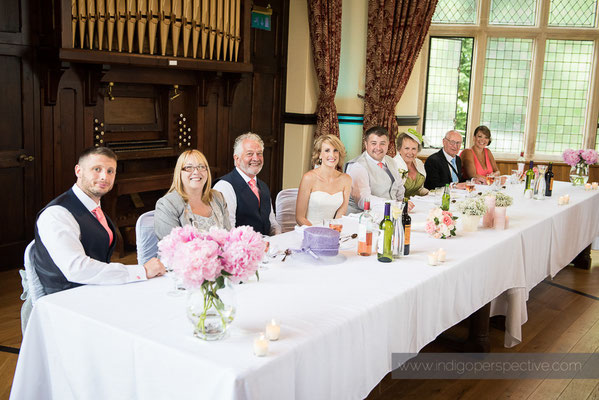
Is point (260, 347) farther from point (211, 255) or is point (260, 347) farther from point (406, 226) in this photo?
point (406, 226)

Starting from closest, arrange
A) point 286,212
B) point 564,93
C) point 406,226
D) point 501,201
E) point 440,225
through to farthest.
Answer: point 406,226
point 440,225
point 501,201
point 286,212
point 564,93

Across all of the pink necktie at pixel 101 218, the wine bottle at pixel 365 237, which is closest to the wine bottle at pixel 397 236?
the wine bottle at pixel 365 237

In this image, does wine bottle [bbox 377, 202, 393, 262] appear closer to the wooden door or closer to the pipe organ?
the pipe organ

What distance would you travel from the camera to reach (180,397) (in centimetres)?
187

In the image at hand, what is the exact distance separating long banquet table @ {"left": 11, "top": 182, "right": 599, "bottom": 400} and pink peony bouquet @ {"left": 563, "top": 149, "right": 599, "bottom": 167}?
10.5 ft

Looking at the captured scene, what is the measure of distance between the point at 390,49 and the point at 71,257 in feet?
19.5

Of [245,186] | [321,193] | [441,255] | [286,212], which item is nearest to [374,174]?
[321,193]

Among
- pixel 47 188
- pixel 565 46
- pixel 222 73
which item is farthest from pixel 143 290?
pixel 565 46

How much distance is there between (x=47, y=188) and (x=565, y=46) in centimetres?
693

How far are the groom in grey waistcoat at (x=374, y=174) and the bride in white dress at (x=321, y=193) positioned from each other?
341 millimetres

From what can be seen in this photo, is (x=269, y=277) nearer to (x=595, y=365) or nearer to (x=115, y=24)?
(x=595, y=365)

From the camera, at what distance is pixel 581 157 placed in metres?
5.84

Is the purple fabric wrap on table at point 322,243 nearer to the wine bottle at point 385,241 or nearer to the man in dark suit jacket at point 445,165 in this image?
the wine bottle at point 385,241

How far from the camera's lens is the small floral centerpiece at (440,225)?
11.5 ft
